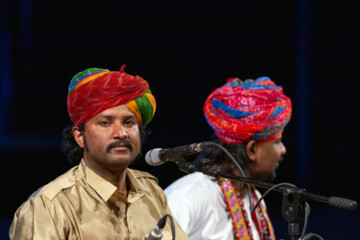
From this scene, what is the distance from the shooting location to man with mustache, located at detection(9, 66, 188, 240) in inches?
99.3

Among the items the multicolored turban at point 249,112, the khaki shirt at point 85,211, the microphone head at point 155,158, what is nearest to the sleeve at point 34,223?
the khaki shirt at point 85,211

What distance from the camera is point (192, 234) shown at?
380 cm

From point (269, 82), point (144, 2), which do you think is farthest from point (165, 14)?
point (269, 82)

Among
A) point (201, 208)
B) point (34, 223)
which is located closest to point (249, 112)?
point (201, 208)

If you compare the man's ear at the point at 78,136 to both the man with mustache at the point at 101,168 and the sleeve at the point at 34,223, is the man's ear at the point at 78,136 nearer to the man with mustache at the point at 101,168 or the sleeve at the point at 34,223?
the man with mustache at the point at 101,168

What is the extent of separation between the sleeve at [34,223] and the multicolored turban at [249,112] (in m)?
1.81

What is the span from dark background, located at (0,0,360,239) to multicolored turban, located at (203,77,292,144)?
1340 mm

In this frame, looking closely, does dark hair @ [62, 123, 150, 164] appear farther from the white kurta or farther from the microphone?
the white kurta

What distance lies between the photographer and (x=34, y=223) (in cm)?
240

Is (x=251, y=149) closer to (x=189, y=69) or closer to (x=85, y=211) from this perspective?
(x=85, y=211)

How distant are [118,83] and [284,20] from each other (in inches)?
147

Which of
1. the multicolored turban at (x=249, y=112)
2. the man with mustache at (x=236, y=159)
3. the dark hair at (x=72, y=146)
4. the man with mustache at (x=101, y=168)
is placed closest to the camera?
the man with mustache at (x=101, y=168)

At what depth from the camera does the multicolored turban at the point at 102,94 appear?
2631mm

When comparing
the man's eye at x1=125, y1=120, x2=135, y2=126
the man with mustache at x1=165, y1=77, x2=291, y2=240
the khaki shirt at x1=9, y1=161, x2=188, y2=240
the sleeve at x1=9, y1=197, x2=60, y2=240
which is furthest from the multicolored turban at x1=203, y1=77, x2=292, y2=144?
the sleeve at x1=9, y1=197, x2=60, y2=240
